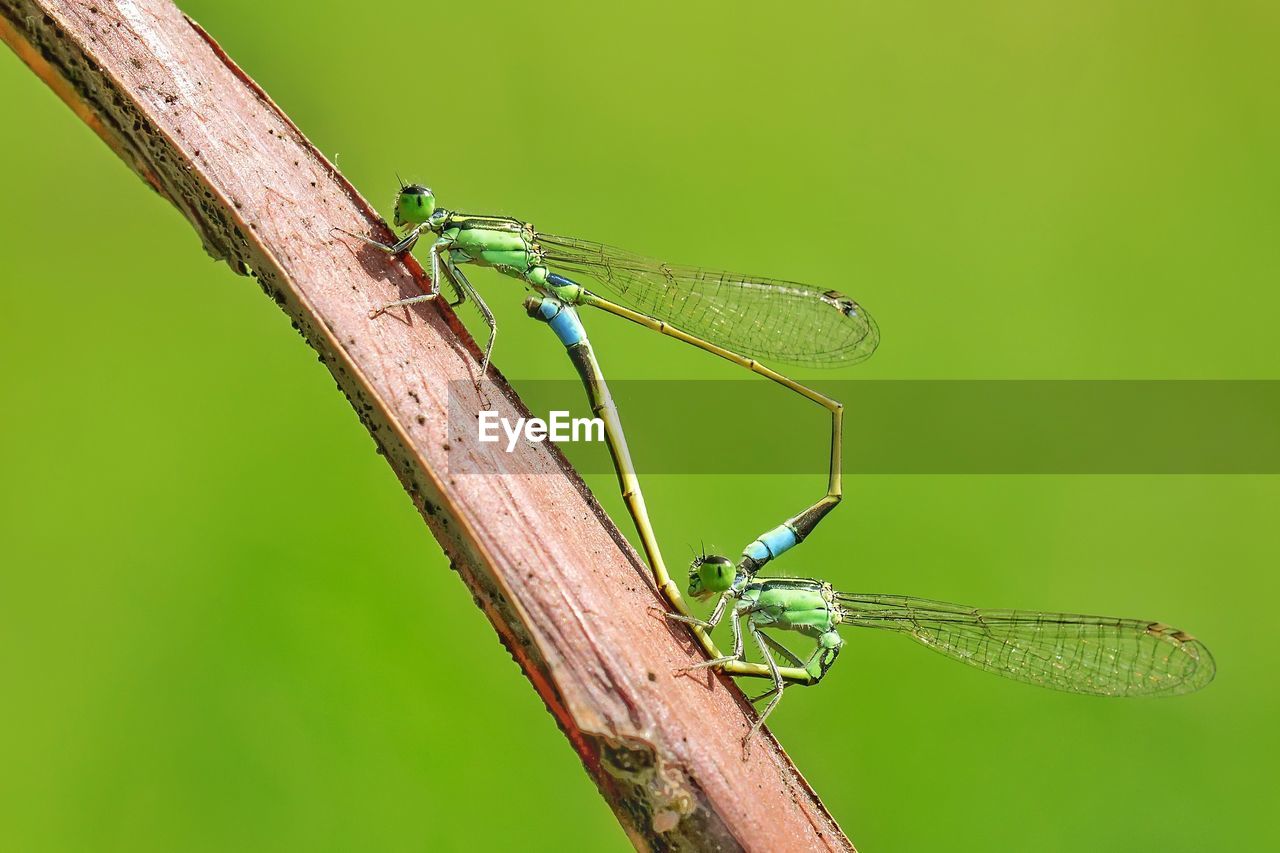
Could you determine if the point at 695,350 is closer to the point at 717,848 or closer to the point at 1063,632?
the point at 1063,632

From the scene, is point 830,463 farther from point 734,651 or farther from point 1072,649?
point 1072,649

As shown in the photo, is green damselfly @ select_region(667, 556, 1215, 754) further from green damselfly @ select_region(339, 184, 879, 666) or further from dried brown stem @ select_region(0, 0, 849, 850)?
dried brown stem @ select_region(0, 0, 849, 850)

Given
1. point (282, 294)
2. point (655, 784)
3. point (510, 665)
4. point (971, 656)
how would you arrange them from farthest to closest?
point (510, 665)
point (971, 656)
point (282, 294)
point (655, 784)

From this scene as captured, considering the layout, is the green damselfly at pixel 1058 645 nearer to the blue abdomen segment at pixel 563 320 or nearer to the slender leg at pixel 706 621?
the slender leg at pixel 706 621

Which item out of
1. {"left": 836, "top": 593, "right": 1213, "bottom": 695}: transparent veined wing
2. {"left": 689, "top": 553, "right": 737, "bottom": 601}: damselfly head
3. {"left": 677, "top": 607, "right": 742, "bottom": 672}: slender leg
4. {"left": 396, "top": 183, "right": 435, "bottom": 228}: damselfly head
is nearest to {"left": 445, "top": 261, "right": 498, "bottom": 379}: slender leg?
{"left": 396, "top": 183, "right": 435, "bottom": 228}: damselfly head

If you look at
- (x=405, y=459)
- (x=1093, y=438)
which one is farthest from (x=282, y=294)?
(x=1093, y=438)

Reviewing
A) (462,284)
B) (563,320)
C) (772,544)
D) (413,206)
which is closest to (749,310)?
(563,320)
